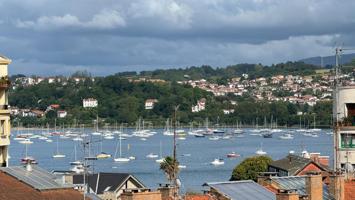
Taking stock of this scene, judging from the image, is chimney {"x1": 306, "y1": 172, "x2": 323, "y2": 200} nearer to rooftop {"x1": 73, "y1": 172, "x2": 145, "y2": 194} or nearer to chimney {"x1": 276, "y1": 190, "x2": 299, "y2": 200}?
chimney {"x1": 276, "y1": 190, "x2": 299, "y2": 200}

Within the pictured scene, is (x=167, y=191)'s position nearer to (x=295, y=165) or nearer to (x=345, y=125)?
(x=345, y=125)

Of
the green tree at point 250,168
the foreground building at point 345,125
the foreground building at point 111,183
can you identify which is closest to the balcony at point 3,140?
the foreground building at point 345,125

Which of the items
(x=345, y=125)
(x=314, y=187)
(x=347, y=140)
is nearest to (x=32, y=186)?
(x=314, y=187)

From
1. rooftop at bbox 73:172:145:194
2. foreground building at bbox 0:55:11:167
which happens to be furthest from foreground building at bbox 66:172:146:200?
foreground building at bbox 0:55:11:167

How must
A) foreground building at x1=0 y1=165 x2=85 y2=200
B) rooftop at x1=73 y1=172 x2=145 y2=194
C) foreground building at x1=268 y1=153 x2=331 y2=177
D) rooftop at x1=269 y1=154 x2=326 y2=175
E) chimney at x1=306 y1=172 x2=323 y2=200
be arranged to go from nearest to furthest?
1. foreground building at x1=0 y1=165 x2=85 y2=200
2. chimney at x1=306 y1=172 x2=323 y2=200
3. rooftop at x1=73 y1=172 x2=145 y2=194
4. foreground building at x1=268 y1=153 x2=331 y2=177
5. rooftop at x1=269 y1=154 x2=326 y2=175

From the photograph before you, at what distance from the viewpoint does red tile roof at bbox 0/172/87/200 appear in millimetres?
24688

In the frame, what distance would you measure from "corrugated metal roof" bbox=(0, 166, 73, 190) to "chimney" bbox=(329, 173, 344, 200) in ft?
26.6

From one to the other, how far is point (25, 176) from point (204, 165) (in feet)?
489

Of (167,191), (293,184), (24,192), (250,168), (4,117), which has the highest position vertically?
(4,117)

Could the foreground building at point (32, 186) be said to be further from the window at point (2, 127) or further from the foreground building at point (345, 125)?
the foreground building at point (345, 125)

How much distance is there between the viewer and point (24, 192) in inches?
995

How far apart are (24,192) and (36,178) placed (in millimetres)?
2163

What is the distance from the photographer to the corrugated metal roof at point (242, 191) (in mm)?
29719

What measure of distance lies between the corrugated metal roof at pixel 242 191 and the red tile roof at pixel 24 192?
15.4ft
